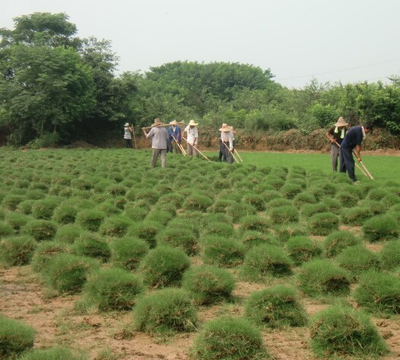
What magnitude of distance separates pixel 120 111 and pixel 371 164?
2246 centimetres

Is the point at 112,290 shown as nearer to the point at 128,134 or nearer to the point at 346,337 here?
the point at 346,337

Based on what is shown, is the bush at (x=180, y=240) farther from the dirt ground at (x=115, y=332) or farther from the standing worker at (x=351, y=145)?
the standing worker at (x=351, y=145)

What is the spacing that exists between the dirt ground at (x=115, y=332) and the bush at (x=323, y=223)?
3.12 m

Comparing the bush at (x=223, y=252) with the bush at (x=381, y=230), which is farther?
the bush at (x=381, y=230)

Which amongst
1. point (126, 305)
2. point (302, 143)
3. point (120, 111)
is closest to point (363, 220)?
point (126, 305)

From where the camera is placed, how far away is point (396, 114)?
2834 centimetres

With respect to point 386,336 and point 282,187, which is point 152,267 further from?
point 282,187

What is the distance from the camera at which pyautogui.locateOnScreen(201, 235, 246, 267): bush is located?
7297mm

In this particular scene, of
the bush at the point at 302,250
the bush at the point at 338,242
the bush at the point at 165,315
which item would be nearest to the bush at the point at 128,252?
the bush at the point at 302,250

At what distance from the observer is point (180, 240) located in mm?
7938

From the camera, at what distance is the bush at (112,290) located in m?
5.67

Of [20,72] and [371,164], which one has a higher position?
[20,72]

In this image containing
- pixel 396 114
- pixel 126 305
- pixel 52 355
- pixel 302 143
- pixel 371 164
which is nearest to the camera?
pixel 52 355

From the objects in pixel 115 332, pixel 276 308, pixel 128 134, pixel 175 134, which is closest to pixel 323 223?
pixel 276 308
